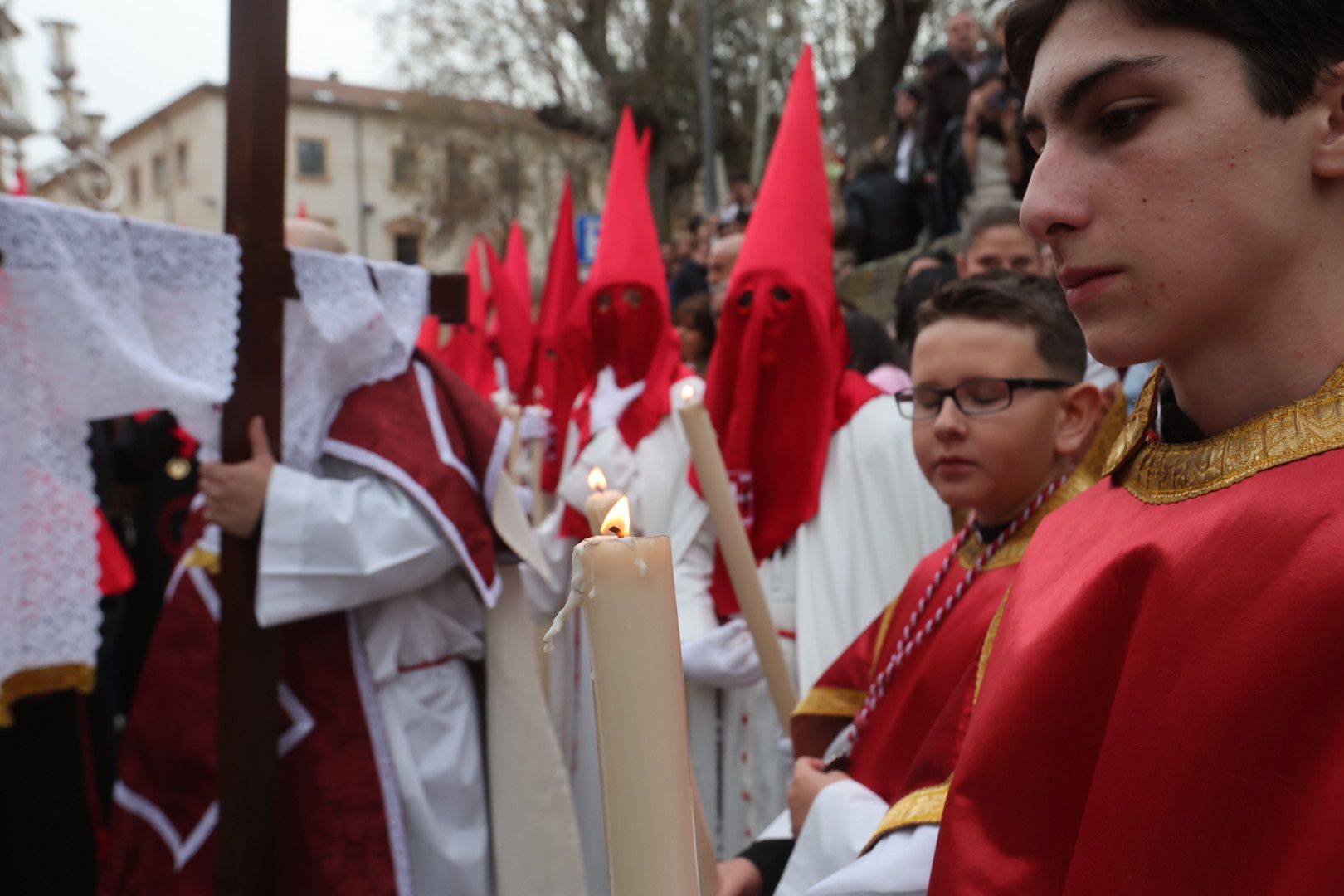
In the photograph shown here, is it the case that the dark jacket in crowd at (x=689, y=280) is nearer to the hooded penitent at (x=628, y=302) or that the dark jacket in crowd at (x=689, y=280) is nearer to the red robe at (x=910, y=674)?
the hooded penitent at (x=628, y=302)

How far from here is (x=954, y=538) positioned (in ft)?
6.55

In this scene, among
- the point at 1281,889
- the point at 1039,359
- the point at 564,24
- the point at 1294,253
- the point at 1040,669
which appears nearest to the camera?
the point at 1281,889

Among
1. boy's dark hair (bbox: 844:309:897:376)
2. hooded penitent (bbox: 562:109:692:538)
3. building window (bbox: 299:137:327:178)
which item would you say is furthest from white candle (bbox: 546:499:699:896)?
building window (bbox: 299:137:327:178)

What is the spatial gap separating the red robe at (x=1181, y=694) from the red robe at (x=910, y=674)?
0.48 meters

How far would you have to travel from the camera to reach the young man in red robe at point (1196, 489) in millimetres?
819

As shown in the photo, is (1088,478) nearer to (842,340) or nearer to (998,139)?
(842,340)

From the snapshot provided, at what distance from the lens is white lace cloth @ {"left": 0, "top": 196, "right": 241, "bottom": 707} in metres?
2.23

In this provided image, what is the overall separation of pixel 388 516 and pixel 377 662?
40cm

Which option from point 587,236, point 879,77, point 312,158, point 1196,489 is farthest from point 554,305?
point 312,158

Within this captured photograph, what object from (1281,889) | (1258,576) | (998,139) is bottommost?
(1281,889)

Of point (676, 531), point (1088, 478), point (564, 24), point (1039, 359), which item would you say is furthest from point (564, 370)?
point (564, 24)

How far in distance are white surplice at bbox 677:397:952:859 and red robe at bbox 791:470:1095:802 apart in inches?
41.2

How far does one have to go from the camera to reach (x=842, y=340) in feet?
12.1

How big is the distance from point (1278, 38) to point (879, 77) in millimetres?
15866
